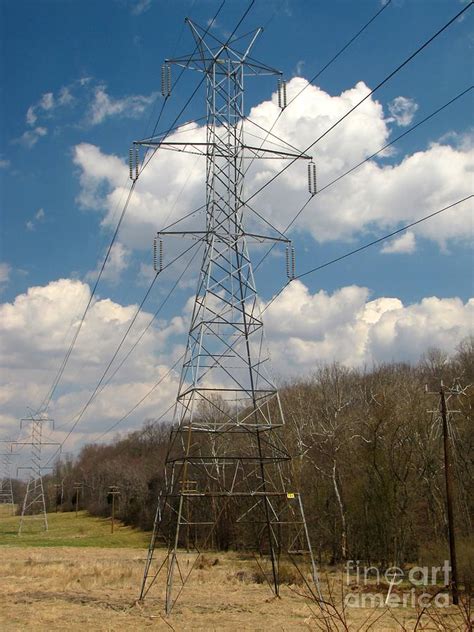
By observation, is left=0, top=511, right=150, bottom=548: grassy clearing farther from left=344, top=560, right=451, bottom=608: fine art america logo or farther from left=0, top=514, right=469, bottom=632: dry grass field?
left=344, top=560, right=451, bottom=608: fine art america logo

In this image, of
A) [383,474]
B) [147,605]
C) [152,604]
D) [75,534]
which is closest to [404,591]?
[152,604]

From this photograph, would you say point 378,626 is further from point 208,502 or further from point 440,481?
point 208,502

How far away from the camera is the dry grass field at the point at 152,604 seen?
1580cm

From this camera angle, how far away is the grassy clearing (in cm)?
5548

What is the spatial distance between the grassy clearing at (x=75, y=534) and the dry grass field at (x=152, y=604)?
68.2 ft

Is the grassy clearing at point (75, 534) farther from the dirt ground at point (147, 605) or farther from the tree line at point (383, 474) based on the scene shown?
the dirt ground at point (147, 605)

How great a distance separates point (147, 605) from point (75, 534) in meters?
52.4

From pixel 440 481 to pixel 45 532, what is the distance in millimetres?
41524

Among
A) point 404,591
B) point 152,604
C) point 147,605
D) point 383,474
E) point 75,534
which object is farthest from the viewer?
point 75,534

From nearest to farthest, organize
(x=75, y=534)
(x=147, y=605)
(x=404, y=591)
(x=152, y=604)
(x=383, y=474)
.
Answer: (x=147, y=605) < (x=152, y=604) < (x=404, y=591) < (x=383, y=474) < (x=75, y=534)

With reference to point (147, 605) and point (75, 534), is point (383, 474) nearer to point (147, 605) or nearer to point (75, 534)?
point (147, 605)

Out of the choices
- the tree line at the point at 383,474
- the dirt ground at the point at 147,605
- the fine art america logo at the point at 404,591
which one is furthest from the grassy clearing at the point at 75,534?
the fine art america logo at the point at 404,591

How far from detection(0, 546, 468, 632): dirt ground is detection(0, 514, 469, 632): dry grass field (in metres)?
0.02

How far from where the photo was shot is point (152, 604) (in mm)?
19109
